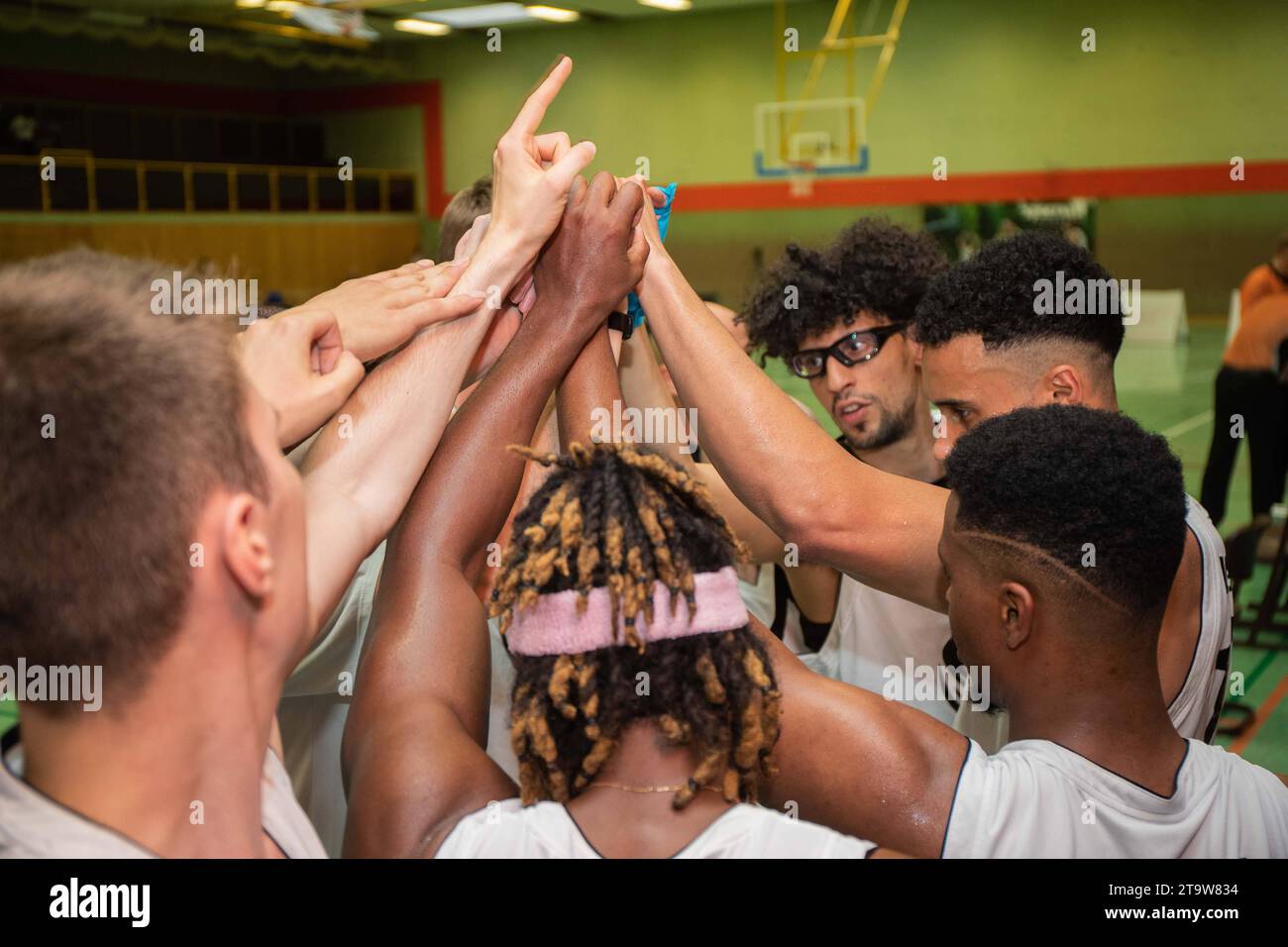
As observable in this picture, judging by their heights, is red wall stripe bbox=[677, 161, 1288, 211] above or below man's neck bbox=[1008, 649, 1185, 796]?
above

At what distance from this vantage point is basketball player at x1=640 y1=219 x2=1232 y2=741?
78.4 inches

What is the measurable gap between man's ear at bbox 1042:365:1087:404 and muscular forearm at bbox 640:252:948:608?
A: 13.6 inches

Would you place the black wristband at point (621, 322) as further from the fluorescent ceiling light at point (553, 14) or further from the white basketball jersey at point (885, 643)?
the fluorescent ceiling light at point (553, 14)

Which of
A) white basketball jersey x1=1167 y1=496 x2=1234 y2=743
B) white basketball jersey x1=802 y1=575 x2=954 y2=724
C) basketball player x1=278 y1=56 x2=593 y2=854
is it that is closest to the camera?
basketball player x1=278 y1=56 x2=593 y2=854

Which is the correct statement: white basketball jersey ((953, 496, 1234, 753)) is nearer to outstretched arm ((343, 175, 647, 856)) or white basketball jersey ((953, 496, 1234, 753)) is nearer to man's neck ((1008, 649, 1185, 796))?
man's neck ((1008, 649, 1185, 796))

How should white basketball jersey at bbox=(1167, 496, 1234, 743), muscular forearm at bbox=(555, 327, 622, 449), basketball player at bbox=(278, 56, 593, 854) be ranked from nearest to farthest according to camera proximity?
basketball player at bbox=(278, 56, 593, 854), white basketball jersey at bbox=(1167, 496, 1234, 743), muscular forearm at bbox=(555, 327, 622, 449)

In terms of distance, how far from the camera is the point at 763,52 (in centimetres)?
1955

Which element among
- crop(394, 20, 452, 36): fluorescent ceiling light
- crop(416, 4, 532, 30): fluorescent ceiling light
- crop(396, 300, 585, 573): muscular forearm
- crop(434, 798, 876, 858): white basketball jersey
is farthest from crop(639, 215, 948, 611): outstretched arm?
crop(394, 20, 452, 36): fluorescent ceiling light

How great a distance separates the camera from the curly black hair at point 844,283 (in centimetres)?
337

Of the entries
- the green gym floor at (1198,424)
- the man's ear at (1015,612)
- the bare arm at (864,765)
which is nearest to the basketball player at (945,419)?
the man's ear at (1015,612)

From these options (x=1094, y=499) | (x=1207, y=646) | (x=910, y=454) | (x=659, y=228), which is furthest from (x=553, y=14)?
(x=1094, y=499)

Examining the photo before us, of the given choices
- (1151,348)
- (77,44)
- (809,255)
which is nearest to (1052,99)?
(1151,348)
